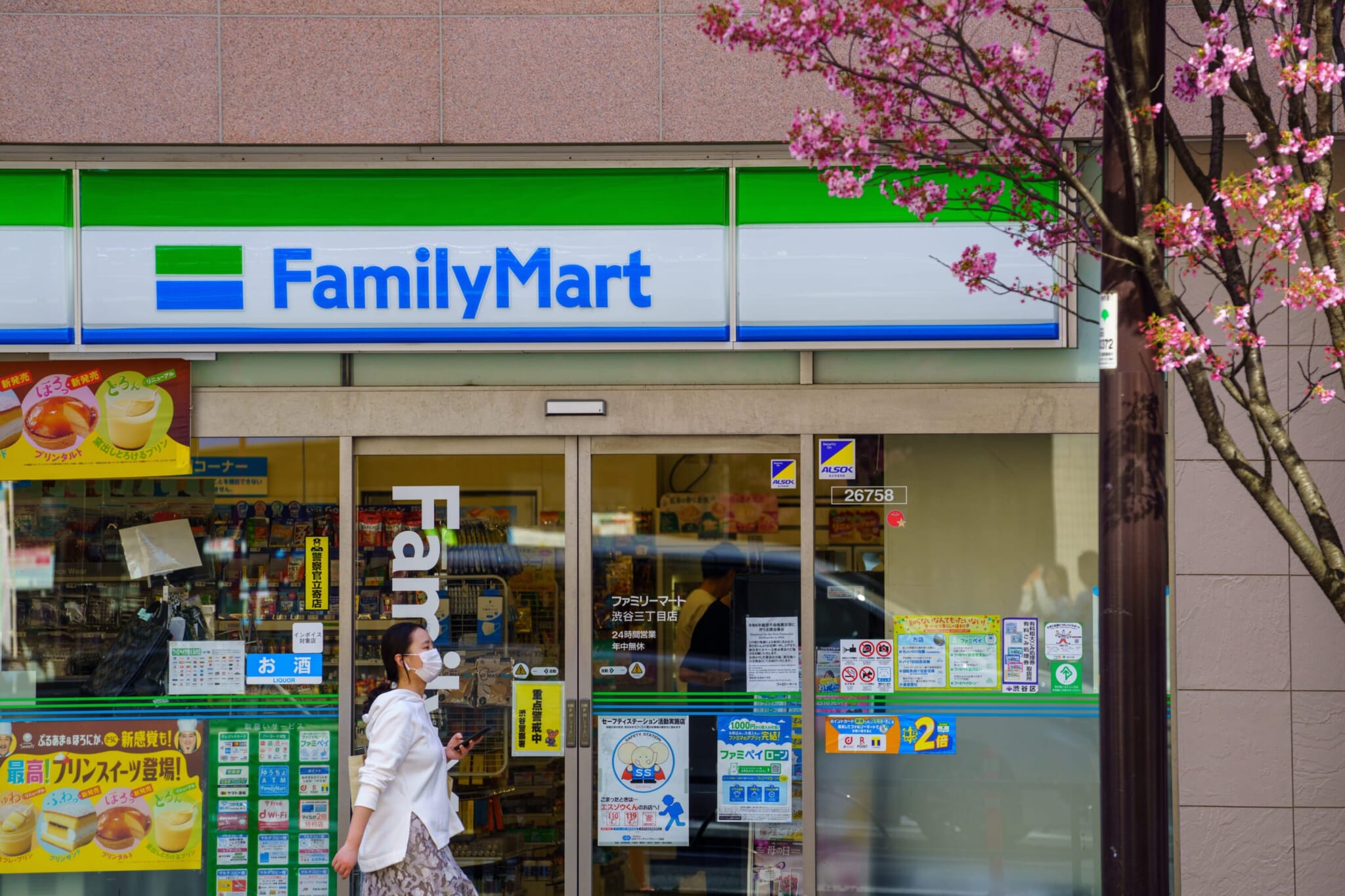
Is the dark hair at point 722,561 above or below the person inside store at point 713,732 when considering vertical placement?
above

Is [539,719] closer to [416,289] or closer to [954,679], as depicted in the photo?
[954,679]

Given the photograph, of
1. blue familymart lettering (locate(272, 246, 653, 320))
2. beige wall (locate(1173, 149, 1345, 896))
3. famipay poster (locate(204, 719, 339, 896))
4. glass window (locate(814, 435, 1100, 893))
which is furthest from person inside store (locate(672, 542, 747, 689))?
beige wall (locate(1173, 149, 1345, 896))

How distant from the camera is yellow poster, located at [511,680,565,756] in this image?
21.6 feet

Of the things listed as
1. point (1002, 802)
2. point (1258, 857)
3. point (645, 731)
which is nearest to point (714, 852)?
point (645, 731)

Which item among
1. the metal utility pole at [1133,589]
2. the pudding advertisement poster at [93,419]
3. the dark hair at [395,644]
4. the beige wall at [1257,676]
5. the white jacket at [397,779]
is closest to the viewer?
the metal utility pole at [1133,589]

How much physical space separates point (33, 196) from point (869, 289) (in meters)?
4.29

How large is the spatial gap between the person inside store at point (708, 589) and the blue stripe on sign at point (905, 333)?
1085 millimetres

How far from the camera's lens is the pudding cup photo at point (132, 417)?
6.62 metres

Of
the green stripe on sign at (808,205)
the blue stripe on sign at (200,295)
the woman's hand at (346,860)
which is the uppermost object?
the green stripe on sign at (808,205)

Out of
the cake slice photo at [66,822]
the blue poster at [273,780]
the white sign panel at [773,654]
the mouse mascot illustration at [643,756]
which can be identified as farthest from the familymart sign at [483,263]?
the cake slice photo at [66,822]

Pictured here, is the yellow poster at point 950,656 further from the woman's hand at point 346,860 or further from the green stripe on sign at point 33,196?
the green stripe on sign at point 33,196

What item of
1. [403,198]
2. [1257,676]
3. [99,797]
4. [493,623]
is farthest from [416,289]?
[1257,676]

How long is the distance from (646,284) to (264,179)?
2035 mm

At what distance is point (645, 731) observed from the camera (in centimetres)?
658
